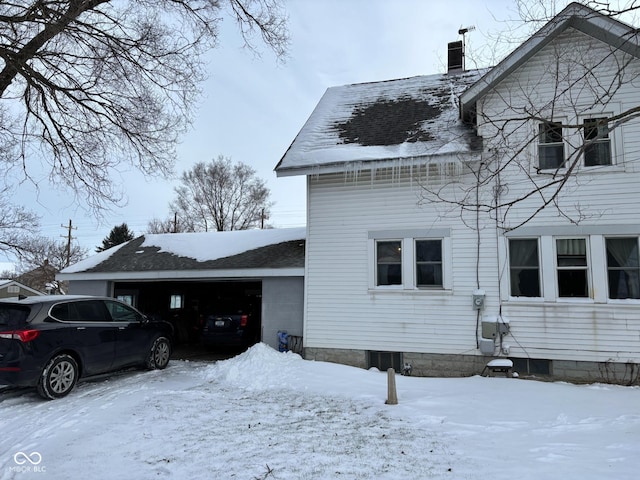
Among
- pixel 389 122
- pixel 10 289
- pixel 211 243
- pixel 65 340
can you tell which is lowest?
pixel 65 340

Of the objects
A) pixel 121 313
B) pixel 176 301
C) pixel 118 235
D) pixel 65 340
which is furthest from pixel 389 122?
pixel 118 235

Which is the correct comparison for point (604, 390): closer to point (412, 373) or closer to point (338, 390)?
point (412, 373)

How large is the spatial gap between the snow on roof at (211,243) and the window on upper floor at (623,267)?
7.91 metres

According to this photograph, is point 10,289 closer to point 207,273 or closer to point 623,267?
point 207,273

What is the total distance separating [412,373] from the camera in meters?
9.15

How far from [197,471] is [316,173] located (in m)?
6.96

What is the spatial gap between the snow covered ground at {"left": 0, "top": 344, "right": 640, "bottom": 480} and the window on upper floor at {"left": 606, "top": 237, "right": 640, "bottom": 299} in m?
1.90

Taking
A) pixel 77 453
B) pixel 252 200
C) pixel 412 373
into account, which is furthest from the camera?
pixel 252 200

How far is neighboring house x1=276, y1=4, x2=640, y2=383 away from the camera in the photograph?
8.29 metres

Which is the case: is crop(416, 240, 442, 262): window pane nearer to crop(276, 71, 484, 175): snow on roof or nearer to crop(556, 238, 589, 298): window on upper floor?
crop(276, 71, 484, 175): snow on roof

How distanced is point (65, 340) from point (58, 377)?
2.07 ft

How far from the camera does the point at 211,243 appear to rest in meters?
13.4

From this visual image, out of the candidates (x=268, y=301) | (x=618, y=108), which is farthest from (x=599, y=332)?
(x=268, y=301)

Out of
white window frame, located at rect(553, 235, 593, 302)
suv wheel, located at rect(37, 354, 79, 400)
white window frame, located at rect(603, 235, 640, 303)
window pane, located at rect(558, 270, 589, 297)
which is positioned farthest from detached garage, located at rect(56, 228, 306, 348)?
white window frame, located at rect(603, 235, 640, 303)
